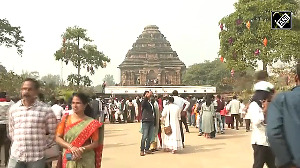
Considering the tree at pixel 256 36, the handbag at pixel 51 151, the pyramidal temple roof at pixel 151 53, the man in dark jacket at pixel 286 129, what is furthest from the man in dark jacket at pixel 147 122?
the pyramidal temple roof at pixel 151 53

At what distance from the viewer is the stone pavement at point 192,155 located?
8461 millimetres

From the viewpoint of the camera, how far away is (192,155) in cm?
970

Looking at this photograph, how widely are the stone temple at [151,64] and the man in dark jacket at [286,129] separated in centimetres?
6138

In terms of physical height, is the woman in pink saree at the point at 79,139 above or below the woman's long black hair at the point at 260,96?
below

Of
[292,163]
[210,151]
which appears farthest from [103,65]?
[292,163]

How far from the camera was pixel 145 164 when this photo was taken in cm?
848

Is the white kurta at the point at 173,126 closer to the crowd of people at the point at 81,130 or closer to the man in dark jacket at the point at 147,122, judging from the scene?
the man in dark jacket at the point at 147,122

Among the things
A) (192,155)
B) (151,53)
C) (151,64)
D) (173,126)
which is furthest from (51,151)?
(151,53)

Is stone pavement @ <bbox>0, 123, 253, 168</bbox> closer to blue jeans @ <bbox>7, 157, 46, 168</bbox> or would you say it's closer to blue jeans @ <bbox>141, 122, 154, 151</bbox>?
blue jeans @ <bbox>141, 122, 154, 151</bbox>

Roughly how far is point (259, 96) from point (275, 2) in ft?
82.4

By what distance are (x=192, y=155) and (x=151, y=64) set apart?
58021 mm

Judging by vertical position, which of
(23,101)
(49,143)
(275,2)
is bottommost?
(49,143)

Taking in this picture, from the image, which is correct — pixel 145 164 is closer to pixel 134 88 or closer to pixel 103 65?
pixel 103 65

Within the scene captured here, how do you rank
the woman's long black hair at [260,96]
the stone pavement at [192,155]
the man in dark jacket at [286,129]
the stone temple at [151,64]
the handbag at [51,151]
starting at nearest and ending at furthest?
the man in dark jacket at [286,129] < the handbag at [51,151] < the woman's long black hair at [260,96] < the stone pavement at [192,155] < the stone temple at [151,64]
